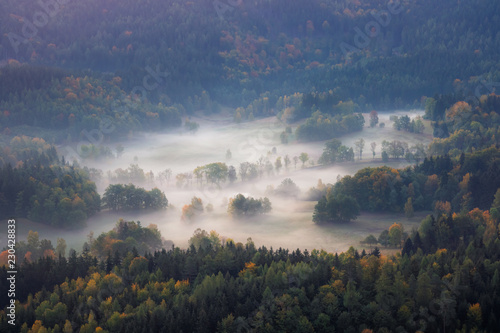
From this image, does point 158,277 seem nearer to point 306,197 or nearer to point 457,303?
point 457,303

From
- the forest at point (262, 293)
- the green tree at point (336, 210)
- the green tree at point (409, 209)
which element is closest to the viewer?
the forest at point (262, 293)

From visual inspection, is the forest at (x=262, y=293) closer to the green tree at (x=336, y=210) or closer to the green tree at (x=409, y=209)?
the green tree at (x=336, y=210)

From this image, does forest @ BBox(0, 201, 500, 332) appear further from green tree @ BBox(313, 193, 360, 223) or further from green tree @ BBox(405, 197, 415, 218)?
green tree @ BBox(405, 197, 415, 218)

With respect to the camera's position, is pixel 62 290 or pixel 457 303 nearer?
pixel 457 303

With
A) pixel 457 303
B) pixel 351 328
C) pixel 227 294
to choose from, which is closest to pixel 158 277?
pixel 227 294

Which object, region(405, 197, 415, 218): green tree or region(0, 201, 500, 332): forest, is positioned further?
region(405, 197, 415, 218): green tree

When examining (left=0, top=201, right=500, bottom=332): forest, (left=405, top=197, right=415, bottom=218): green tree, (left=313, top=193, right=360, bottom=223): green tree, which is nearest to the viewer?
(left=0, top=201, right=500, bottom=332): forest

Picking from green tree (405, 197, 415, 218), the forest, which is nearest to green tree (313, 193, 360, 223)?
green tree (405, 197, 415, 218)

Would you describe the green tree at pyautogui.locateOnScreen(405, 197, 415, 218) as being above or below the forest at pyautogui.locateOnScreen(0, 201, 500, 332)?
above

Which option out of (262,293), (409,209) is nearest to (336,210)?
(409,209)

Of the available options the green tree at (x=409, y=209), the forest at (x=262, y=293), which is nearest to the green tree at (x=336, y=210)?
the green tree at (x=409, y=209)

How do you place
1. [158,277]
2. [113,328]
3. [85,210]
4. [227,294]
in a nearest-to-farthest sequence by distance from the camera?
[113,328] → [227,294] → [158,277] → [85,210]
